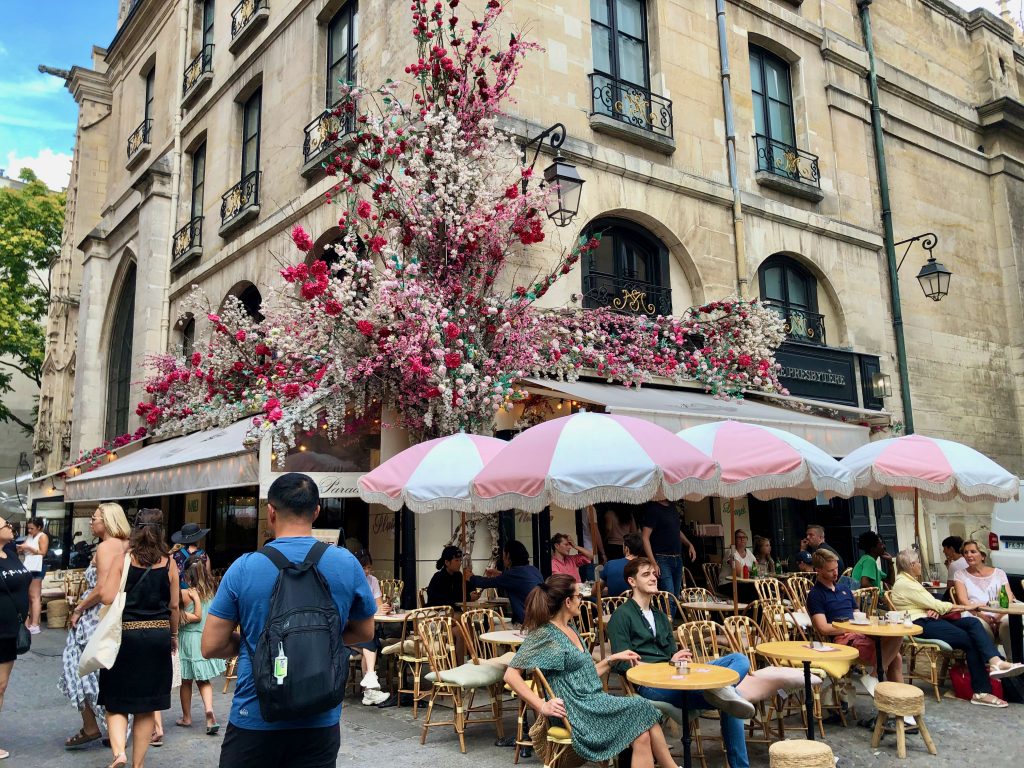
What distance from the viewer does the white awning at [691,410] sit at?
8547 millimetres

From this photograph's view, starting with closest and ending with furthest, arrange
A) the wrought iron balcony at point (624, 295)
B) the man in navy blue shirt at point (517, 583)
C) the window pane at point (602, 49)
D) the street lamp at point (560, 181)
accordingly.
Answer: the man in navy blue shirt at point (517, 583), the street lamp at point (560, 181), the wrought iron balcony at point (624, 295), the window pane at point (602, 49)

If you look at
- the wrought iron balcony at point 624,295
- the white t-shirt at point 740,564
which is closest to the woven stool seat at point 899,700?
the white t-shirt at point 740,564

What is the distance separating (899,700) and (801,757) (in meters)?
1.45

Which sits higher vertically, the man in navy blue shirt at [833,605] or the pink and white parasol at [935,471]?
the pink and white parasol at [935,471]

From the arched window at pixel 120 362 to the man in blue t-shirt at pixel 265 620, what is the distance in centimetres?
1704

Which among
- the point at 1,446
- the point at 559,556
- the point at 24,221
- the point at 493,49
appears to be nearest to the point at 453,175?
the point at 493,49

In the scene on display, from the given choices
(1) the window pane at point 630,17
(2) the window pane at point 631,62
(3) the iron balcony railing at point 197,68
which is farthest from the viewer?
(3) the iron balcony railing at point 197,68

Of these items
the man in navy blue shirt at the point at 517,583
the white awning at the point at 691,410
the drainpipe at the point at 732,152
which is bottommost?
the man in navy blue shirt at the point at 517,583

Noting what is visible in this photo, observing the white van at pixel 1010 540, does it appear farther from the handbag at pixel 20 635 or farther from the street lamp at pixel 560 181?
the handbag at pixel 20 635

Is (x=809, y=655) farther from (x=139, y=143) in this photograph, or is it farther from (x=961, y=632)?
(x=139, y=143)

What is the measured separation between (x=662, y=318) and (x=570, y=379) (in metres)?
2.02

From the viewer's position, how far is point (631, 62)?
11992 mm

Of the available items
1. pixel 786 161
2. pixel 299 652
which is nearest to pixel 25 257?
pixel 786 161

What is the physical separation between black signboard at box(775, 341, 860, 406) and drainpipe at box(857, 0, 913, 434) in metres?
1.36
